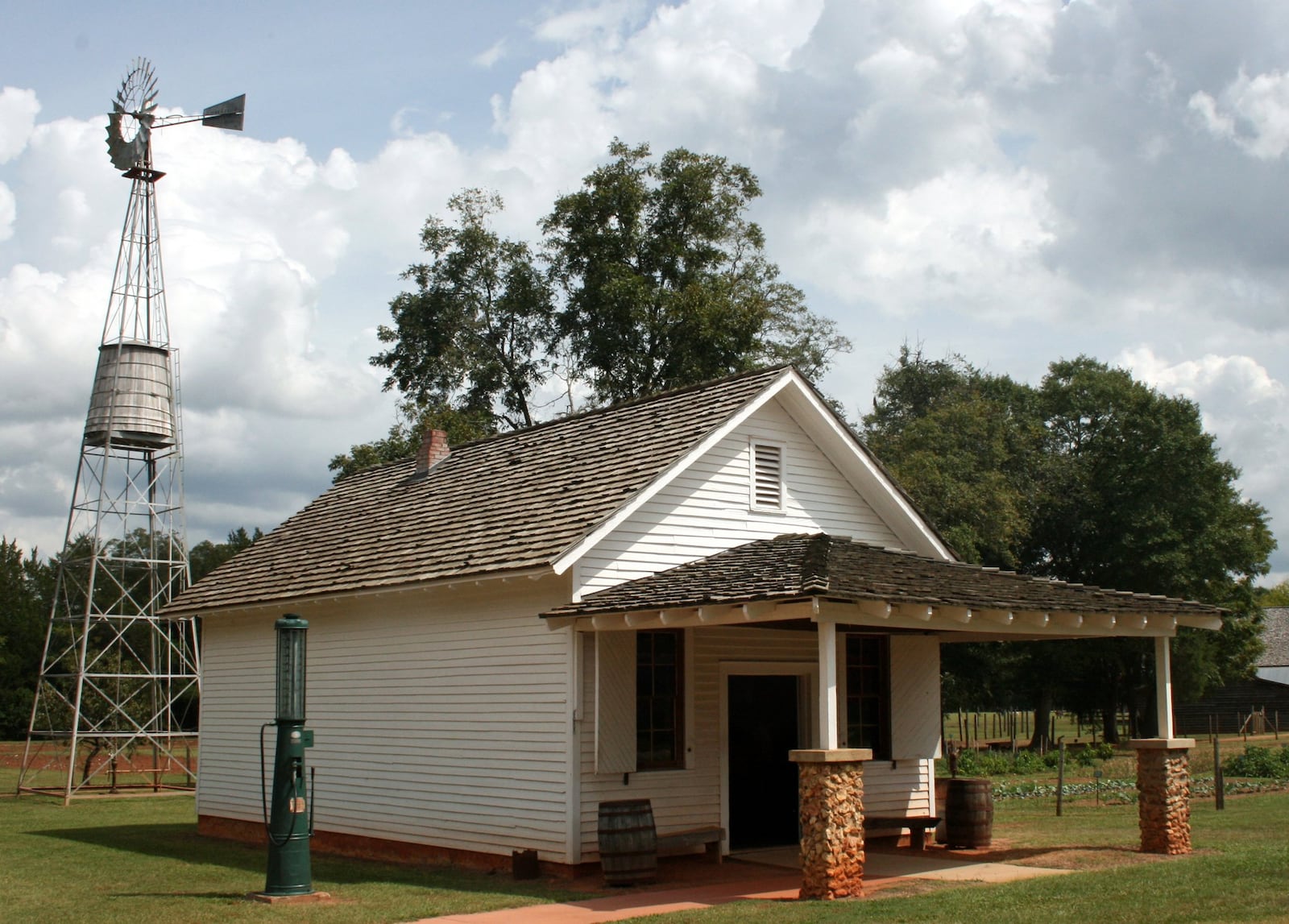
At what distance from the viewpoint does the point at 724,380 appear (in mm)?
17438

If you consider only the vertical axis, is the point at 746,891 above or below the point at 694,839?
below

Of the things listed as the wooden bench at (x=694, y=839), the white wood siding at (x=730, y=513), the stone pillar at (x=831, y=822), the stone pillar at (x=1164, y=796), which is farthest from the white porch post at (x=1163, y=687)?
the wooden bench at (x=694, y=839)

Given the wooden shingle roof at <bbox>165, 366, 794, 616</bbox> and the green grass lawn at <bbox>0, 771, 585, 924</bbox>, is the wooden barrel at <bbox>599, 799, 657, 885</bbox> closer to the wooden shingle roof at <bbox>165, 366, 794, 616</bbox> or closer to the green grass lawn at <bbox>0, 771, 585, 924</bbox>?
the green grass lawn at <bbox>0, 771, 585, 924</bbox>

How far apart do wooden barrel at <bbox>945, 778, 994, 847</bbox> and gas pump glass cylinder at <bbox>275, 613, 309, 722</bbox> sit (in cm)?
828

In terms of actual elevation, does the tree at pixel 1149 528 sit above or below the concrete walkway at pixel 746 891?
above

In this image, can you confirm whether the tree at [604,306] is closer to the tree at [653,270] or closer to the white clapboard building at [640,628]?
the tree at [653,270]

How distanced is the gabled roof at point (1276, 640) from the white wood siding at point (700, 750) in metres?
48.1

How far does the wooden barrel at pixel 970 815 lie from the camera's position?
16.2 metres

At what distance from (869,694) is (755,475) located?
→ 11.1 feet

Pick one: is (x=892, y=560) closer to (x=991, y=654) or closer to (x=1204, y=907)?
(x=1204, y=907)

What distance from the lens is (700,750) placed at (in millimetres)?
15172

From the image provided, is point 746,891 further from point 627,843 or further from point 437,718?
point 437,718

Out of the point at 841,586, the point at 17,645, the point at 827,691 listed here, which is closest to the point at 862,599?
the point at 841,586

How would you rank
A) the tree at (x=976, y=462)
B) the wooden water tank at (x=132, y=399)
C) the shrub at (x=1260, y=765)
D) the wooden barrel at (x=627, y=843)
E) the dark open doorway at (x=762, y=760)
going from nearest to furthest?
the wooden barrel at (x=627, y=843), the dark open doorway at (x=762, y=760), the shrub at (x=1260, y=765), the wooden water tank at (x=132, y=399), the tree at (x=976, y=462)
